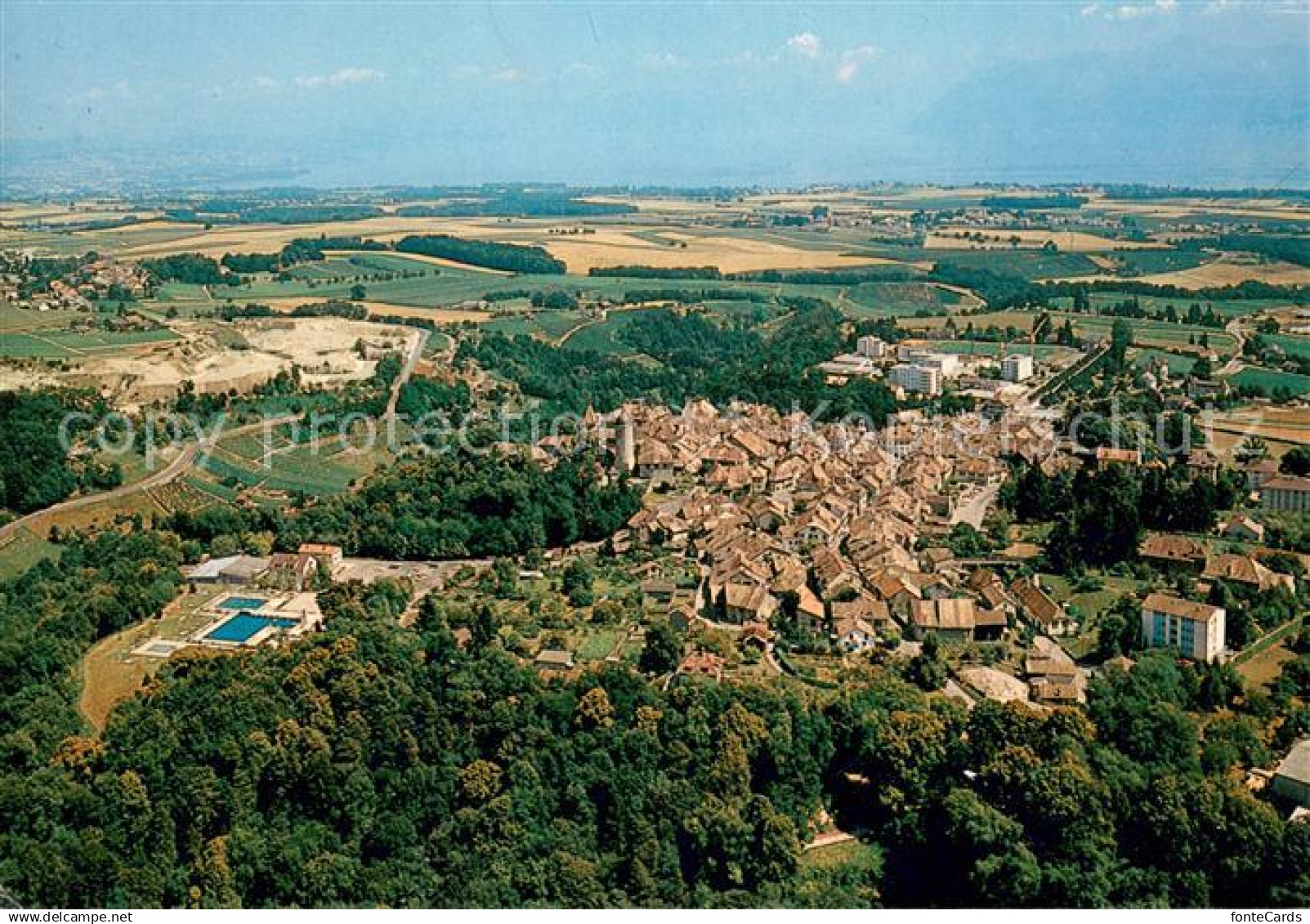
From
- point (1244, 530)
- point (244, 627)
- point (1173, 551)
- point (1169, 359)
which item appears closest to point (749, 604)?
point (1173, 551)

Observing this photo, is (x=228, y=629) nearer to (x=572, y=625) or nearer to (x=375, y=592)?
(x=375, y=592)

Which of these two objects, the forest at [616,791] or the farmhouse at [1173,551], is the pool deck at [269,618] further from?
the farmhouse at [1173,551]

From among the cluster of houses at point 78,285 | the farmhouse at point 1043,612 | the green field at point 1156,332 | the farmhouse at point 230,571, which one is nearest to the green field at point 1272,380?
the green field at point 1156,332

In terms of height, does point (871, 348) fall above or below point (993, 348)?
above

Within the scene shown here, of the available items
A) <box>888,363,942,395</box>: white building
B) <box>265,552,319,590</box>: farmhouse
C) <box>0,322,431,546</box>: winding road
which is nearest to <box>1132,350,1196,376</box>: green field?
<box>888,363,942,395</box>: white building

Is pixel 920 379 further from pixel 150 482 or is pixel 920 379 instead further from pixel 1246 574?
pixel 150 482

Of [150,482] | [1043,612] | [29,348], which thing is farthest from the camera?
[29,348]

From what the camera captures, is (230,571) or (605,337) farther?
(605,337)

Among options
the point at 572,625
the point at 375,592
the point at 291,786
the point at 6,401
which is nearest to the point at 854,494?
the point at 572,625
